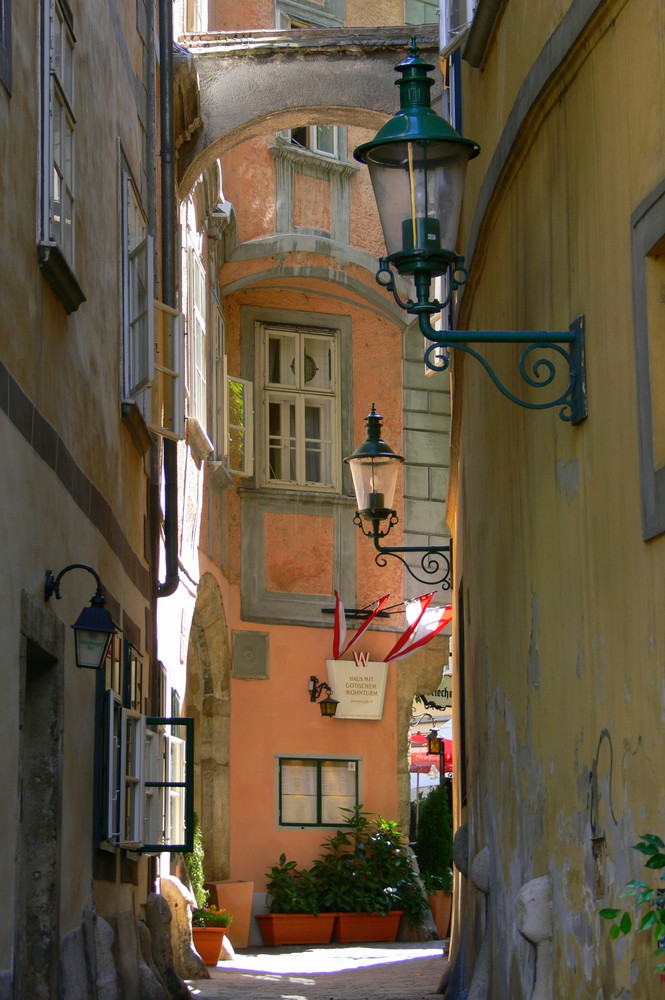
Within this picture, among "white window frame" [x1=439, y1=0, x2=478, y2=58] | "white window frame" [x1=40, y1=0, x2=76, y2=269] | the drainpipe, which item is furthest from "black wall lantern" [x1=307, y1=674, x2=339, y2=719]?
"white window frame" [x1=40, y1=0, x2=76, y2=269]

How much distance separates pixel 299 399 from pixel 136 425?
834 centimetres

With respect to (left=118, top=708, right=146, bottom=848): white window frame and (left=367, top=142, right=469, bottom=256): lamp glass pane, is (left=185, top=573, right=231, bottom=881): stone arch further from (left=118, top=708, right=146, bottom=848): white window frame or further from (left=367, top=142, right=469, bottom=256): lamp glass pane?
(left=367, top=142, right=469, bottom=256): lamp glass pane

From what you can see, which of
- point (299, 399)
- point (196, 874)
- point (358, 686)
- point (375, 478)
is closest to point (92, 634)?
point (375, 478)

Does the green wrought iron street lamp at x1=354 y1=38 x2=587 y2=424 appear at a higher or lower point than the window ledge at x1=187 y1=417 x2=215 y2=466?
lower

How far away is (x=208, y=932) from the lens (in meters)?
13.4

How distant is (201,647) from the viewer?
16547 millimetres

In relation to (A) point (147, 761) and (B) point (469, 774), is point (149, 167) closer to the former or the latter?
(A) point (147, 761)

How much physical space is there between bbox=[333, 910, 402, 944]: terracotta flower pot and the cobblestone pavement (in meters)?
0.26

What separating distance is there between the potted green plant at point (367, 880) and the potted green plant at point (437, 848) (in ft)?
1.64

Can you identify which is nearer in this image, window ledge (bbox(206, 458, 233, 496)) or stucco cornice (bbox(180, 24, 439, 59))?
stucco cornice (bbox(180, 24, 439, 59))

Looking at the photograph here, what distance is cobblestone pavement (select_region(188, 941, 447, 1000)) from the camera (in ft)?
34.1

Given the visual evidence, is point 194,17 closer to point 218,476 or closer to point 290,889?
point 218,476

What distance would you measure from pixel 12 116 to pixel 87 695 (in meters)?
3.09

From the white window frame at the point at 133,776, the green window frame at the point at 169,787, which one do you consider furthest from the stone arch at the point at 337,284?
the white window frame at the point at 133,776
